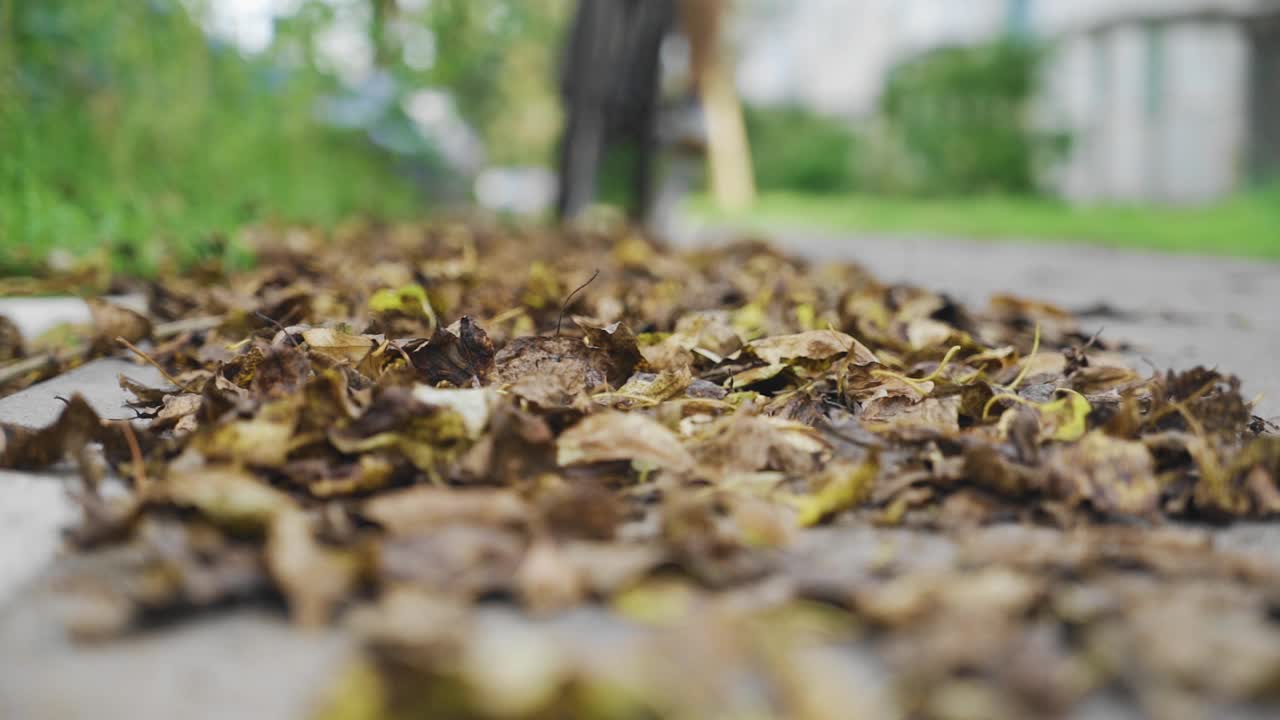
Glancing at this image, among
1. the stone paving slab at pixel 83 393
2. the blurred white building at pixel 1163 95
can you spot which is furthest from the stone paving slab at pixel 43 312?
the blurred white building at pixel 1163 95

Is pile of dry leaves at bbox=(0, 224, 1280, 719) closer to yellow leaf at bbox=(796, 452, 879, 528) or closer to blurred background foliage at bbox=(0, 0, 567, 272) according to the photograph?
yellow leaf at bbox=(796, 452, 879, 528)

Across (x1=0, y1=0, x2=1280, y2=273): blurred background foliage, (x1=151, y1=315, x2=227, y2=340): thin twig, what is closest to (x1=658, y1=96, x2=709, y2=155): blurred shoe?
(x1=0, y1=0, x2=1280, y2=273): blurred background foliage

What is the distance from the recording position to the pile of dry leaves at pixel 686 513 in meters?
0.83

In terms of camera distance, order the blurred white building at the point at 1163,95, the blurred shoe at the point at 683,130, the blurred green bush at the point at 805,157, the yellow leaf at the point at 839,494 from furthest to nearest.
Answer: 1. the blurred green bush at the point at 805,157
2. the blurred white building at the point at 1163,95
3. the blurred shoe at the point at 683,130
4. the yellow leaf at the point at 839,494

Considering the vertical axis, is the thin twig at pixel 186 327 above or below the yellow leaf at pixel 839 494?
above

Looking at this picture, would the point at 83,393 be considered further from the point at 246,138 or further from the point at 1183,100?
A: the point at 1183,100

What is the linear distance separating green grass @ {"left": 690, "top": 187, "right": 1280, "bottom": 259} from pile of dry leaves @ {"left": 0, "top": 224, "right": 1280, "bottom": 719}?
4991 millimetres

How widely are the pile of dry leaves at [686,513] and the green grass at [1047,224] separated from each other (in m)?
4.99

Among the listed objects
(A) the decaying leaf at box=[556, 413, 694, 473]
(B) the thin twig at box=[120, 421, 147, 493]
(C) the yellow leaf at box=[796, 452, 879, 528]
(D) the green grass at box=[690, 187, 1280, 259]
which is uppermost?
(B) the thin twig at box=[120, 421, 147, 493]

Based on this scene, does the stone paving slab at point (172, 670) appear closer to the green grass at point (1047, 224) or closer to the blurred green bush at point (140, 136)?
the blurred green bush at point (140, 136)

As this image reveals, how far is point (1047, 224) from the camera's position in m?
8.15

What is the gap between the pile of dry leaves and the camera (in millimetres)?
828

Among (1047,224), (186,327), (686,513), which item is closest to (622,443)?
(686,513)

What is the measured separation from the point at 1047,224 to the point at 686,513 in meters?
7.67
